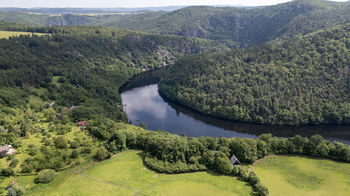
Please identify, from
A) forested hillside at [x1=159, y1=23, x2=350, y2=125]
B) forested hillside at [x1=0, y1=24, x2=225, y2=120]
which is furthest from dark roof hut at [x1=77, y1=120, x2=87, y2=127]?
forested hillside at [x1=159, y1=23, x2=350, y2=125]

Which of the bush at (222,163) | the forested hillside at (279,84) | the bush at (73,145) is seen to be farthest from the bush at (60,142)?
the forested hillside at (279,84)

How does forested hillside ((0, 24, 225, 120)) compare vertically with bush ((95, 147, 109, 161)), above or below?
above

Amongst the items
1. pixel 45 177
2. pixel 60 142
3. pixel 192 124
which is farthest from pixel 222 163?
pixel 192 124

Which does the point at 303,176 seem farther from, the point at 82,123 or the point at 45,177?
the point at 82,123

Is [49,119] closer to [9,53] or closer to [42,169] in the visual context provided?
[42,169]

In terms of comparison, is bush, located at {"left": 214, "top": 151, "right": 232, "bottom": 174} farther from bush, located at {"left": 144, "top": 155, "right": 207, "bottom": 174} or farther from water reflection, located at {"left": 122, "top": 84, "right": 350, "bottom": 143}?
water reflection, located at {"left": 122, "top": 84, "right": 350, "bottom": 143}

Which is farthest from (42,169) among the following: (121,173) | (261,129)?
(261,129)
